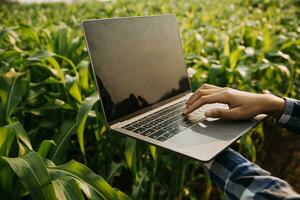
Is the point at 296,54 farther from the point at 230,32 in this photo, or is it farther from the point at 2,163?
the point at 2,163

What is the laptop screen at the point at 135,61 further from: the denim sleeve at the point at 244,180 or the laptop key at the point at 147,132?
the denim sleeve at the point at 244,180

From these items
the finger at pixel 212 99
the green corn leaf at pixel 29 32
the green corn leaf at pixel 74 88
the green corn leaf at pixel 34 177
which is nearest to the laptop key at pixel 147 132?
the finger at pixel 212 99

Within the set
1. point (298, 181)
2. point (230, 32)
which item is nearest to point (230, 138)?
point (298, 181)

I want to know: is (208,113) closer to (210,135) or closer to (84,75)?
(210,135)

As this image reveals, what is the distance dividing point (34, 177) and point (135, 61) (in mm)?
465

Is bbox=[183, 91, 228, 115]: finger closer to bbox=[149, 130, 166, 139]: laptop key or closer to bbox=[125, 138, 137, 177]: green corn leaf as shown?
bbox=[149, 130, 166, 139]: laptop key

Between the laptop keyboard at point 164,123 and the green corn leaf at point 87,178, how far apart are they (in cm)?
15

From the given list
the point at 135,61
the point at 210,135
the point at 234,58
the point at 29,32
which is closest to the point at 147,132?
the point at 210,135

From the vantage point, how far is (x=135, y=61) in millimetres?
1030

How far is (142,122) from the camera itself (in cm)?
93

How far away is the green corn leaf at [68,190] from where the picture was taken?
727 mm

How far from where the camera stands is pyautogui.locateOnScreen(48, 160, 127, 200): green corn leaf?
780mm

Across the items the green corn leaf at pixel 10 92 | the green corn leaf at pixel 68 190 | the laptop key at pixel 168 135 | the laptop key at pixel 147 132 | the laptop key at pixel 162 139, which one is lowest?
the green corn leaf at pixel 68 190

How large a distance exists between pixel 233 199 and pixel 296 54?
170cm
